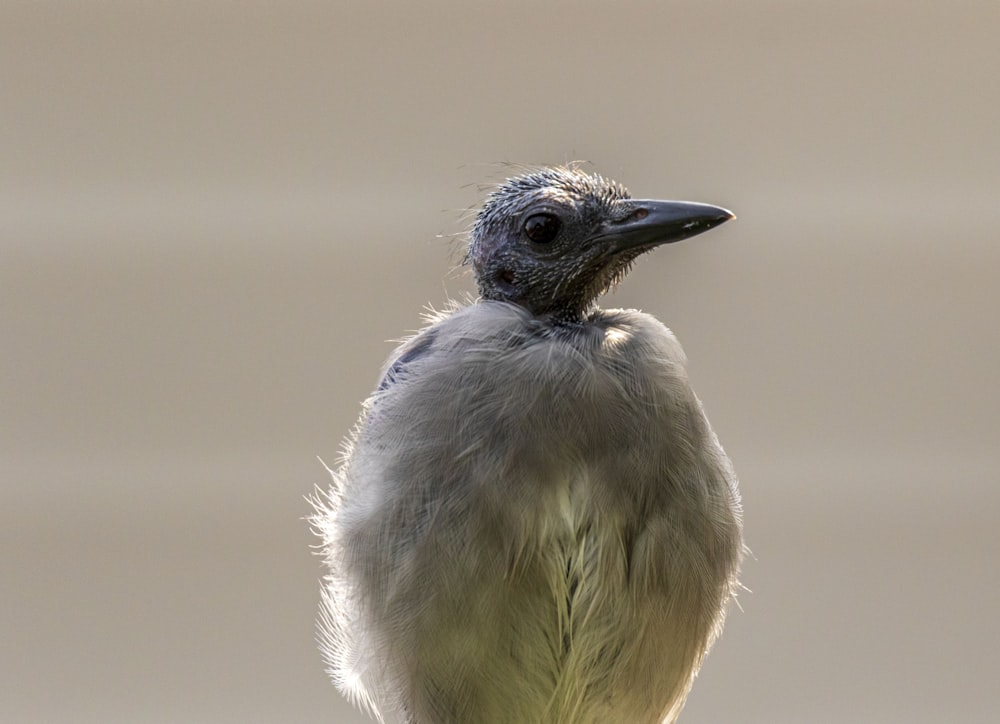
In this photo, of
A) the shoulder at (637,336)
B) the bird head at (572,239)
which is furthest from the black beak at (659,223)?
the shoulder at (637,336)

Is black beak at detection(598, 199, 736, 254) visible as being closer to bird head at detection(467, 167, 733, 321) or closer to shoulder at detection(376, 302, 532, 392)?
bird head at detection(467, 167, 733, 321)

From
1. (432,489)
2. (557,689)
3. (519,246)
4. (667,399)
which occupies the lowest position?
(557,689)

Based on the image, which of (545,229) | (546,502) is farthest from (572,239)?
(546,502)

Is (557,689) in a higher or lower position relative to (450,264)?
lower

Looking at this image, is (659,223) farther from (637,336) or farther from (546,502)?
(546,502)

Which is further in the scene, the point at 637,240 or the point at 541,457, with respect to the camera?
the point at 637,240

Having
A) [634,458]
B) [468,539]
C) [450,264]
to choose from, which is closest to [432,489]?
[468,539]

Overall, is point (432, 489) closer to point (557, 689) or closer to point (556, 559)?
point (556, 559)

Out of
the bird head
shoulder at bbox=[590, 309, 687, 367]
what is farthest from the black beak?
shoulder at bbox=[590, 309, 687, 367]

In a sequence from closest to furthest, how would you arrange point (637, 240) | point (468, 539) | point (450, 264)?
point (468, 539) → point (637, 240) → point (450, 264)
